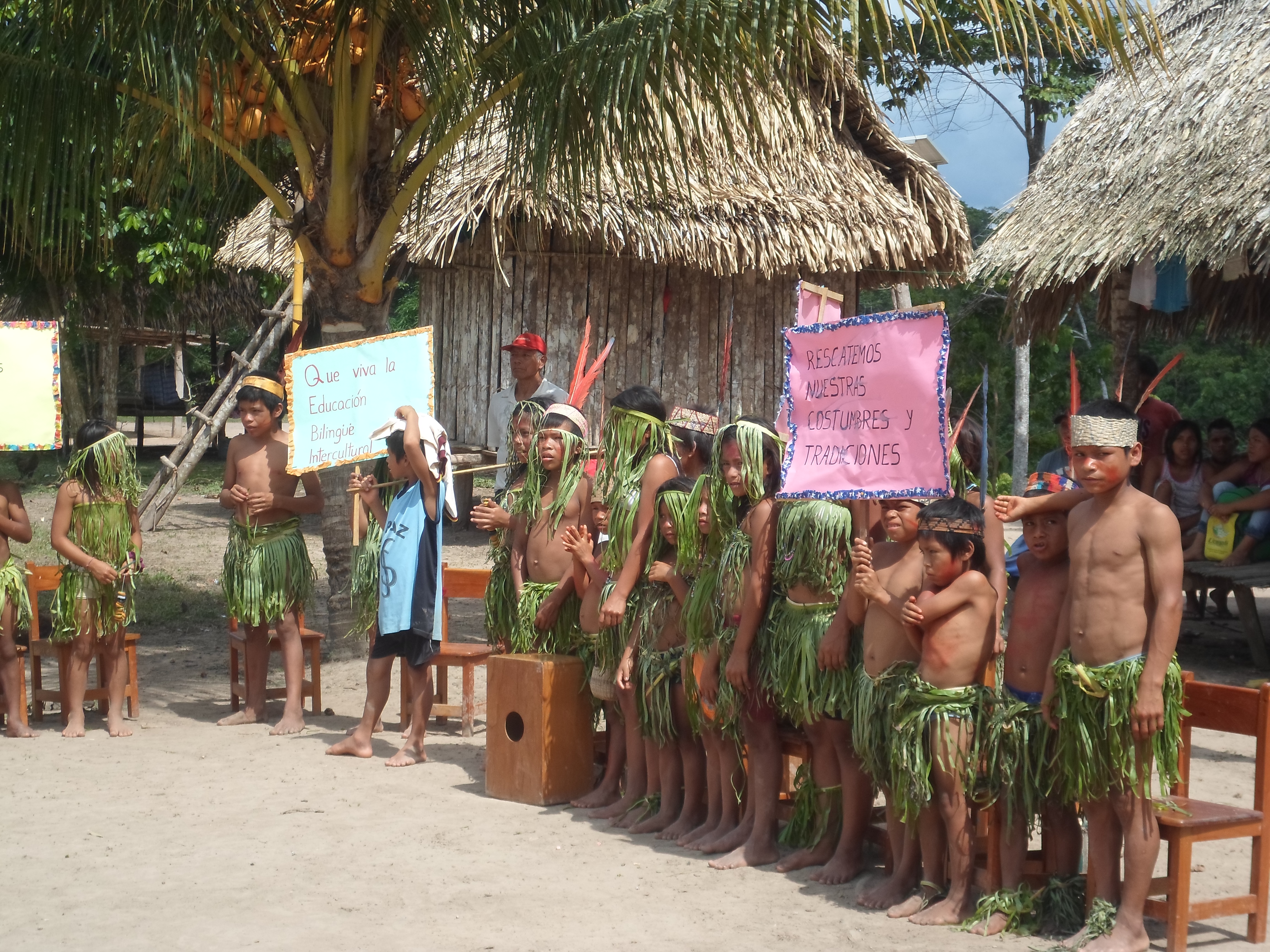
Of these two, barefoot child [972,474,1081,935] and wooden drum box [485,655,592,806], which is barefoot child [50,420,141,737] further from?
barefoot child [972,474,1081,935]

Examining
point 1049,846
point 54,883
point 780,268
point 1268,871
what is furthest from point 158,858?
point 780,268

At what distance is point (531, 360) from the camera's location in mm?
7188

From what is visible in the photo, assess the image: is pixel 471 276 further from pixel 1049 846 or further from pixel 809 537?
pixel 1049 846

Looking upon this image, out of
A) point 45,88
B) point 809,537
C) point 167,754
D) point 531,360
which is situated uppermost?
point 45,88

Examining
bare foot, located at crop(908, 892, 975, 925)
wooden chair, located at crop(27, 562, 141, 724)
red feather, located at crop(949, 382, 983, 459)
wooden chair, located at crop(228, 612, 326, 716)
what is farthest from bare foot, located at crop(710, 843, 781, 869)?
wooden chair, located at crop(27, 562, 141, 724)

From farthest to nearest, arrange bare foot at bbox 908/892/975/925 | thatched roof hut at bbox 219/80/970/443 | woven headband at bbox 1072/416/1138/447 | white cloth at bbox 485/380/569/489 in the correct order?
thatched roof hut at bbox 219/80/970/443, white cloth at bbox 485/380/569/489, bare foot at bbox 908/892/975/925, woven headband at bbox 1072/416/1138/447

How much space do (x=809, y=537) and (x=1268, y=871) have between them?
63.1 inches

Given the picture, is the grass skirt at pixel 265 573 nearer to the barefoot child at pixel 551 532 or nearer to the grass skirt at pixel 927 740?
the barefoot child at pixel 551 532

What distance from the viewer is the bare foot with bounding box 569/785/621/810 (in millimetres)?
5102

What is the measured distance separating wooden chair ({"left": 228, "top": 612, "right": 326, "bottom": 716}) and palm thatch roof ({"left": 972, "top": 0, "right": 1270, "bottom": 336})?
178 inches

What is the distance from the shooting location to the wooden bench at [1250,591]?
7414 millimetres

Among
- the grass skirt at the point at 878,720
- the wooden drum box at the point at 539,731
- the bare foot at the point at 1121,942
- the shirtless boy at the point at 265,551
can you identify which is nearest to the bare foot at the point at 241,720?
the shirtless boy at the point at 265,551

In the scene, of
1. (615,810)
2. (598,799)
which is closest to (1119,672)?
(615,810)

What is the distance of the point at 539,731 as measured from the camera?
5.13m
